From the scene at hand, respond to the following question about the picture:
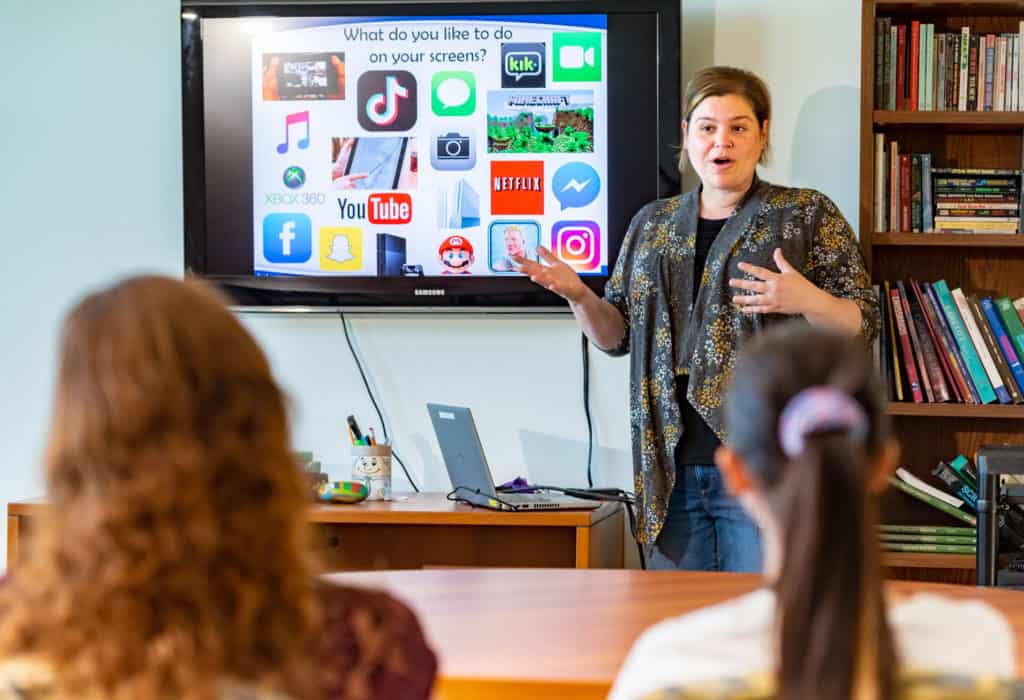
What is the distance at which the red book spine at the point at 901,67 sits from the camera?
119 inches

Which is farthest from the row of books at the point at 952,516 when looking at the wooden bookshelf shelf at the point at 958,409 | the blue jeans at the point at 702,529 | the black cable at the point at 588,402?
the black cable at the point at 588,402

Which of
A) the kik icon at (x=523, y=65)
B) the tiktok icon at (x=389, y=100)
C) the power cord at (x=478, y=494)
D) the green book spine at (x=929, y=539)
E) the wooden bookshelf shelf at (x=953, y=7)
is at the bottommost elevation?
the green book spine at (x=929, y=539)

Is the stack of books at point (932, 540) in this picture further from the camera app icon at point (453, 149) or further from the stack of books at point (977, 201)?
the camera app icon at point (453, 149)

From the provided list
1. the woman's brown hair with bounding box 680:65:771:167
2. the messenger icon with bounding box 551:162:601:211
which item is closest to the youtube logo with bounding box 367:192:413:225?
the messenger icon with bounding box 551:162:601:211

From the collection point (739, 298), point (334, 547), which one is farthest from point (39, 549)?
point (334, 547)

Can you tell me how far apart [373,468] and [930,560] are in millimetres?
1348

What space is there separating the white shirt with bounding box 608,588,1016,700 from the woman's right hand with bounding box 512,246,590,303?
5.35ft

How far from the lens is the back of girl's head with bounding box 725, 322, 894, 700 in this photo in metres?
0.92

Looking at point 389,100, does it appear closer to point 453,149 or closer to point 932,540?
point 453,149

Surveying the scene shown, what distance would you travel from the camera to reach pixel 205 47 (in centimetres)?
335

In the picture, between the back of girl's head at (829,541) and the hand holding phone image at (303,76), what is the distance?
2.56m

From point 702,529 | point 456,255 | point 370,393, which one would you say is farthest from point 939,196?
point 370,393

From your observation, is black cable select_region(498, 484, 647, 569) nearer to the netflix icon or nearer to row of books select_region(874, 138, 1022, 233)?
the netflix icon

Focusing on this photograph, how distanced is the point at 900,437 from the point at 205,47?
2104mm
